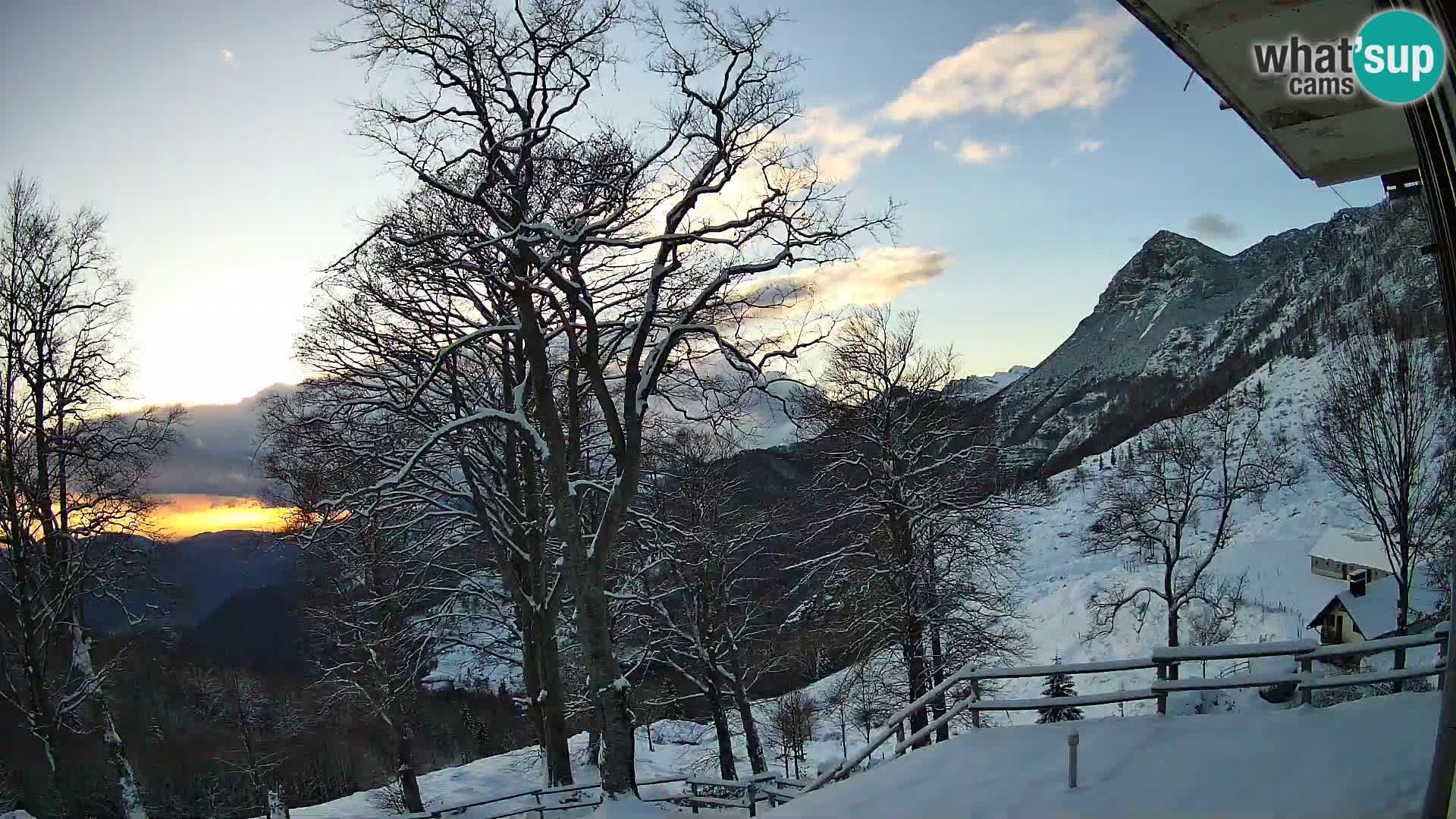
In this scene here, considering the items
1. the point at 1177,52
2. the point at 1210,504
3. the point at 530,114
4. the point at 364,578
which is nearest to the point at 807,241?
the point at 530,114

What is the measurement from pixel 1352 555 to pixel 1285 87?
130 ft

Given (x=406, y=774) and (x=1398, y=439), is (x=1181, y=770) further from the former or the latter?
(x=1398, y=439)

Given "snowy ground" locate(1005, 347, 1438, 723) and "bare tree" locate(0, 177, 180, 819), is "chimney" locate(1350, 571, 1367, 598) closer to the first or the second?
"snowy ground" locate(1005, 347, 1438, 723)

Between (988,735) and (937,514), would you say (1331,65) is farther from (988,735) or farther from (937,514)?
(937,514)

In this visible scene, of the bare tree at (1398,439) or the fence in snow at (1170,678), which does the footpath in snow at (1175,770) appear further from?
the bare tree at (1398,439)

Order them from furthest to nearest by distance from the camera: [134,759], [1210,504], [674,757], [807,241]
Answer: [1210,504], [134,759], [674,757], [807,241]

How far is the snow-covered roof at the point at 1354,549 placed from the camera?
3188cm

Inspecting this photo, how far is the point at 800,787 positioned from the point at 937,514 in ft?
29.0

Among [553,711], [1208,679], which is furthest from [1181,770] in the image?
[553,711]

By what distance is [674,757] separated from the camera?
1051 inches

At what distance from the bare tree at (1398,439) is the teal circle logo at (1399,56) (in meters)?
23.6

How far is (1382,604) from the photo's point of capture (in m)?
31.2

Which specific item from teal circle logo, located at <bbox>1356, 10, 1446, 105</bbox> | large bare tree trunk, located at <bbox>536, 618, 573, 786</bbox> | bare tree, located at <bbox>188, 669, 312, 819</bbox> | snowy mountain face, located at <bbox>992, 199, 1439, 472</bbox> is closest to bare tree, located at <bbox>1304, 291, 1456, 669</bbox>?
teal circle logo, located at <bbox>1356, 10, 1446, 105</bbox>

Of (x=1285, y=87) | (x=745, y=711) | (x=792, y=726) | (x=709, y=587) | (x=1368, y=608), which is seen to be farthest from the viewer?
(x=1368, y=608)
